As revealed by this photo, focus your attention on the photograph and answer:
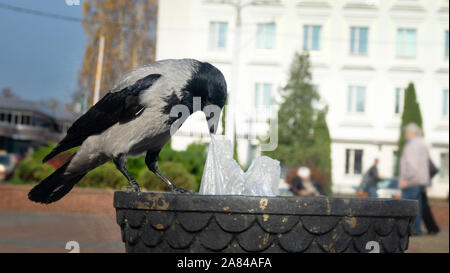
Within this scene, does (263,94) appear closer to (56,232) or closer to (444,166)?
(444,166)

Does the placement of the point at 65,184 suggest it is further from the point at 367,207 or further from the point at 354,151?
the point at 354,151

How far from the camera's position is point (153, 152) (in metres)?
2.71

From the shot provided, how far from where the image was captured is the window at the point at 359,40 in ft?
87.5

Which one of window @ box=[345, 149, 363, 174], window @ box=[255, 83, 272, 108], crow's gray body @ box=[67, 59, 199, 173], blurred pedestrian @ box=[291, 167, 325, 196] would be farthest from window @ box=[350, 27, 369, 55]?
crow's gray body @ box=[67, 59, 199, 173]

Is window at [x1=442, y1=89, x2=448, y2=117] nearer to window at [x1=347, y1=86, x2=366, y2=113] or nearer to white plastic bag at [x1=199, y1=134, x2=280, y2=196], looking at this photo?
window at [x1=347, y1=86, x2=366, y2=113]

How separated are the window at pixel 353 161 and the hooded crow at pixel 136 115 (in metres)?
24.5

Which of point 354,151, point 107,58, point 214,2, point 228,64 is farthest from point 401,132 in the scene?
point 107,58

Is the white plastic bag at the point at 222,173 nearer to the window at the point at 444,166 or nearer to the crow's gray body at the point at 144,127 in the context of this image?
the crow's gray body at the point at 144,127

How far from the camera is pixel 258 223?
1649 millimetres

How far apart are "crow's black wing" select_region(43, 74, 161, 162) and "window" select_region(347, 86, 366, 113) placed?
82.2 feet

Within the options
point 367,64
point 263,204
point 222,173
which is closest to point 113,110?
point 222,173

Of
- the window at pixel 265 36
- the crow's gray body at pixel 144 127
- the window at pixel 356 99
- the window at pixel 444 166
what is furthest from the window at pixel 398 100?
the crow's gray body at pixel 144 127
